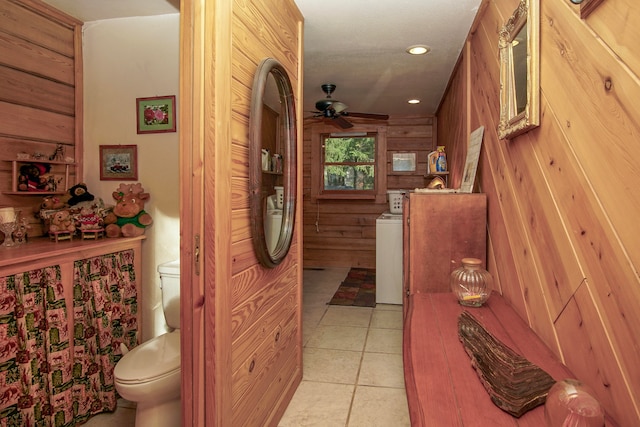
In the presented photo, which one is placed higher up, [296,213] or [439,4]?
[439,4]

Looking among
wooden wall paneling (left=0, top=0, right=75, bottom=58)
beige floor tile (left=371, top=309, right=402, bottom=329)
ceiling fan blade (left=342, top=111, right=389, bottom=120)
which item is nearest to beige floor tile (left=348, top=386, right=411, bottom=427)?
beige floor tile (left=371, top=309, right=402, bottom=329)

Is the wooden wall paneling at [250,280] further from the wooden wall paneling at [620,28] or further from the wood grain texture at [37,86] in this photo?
the wood grain texture at [37,86]

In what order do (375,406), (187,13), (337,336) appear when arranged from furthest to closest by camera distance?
(337,336), (375,406), (187,13)

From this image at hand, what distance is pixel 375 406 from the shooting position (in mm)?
2152

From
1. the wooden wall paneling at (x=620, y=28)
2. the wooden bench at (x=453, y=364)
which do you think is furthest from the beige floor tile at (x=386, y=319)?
the wooden wall paneling at (x=620, y=28)

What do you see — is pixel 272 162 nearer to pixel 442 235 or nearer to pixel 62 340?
pixel 442 235

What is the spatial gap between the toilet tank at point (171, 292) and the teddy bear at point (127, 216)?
1.16 feet

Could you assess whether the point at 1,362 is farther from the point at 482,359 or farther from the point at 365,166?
the point at 365,166

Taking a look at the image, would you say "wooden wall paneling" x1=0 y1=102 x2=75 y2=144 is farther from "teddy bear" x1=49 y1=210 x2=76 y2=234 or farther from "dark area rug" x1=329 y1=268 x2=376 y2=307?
"dark area rug" x1=329 y1=268 x2=376 y2=307

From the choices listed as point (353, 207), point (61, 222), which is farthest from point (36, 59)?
point (353, 207)

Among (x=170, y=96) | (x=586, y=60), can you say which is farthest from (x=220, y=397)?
(x=170, y=96)

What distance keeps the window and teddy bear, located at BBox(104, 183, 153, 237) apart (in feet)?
11.9

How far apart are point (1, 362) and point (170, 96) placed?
1.66 m

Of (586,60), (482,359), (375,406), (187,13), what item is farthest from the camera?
(375,406)
